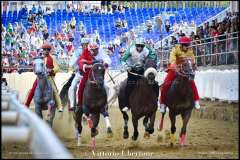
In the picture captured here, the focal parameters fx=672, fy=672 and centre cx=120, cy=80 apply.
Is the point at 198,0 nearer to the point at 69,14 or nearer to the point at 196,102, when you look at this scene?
the point at 69,14

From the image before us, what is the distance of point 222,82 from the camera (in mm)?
18312

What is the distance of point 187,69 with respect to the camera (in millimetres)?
12703

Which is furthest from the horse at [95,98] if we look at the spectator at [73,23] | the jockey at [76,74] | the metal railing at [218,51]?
the spectator at [73,23]

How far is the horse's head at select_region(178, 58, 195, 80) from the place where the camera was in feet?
41.6

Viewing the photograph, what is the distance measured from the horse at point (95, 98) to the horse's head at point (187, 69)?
152cm

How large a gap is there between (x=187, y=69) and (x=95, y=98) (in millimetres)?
1829

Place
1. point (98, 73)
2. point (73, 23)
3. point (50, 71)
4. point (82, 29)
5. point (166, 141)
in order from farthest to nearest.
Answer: point (73, 23), point (82, 29), point (50, 71), point (166, 141), point (98, 73)

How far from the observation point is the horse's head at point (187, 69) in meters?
12.7

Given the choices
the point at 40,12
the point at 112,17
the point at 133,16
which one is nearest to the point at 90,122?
the point at 112,17

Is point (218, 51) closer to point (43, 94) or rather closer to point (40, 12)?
point (43, 94)

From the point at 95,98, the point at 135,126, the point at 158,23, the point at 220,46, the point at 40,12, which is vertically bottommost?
the point at 135,126

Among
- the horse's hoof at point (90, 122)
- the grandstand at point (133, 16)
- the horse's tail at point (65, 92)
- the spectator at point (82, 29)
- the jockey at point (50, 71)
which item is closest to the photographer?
the horse's hoof at point (90, 122)

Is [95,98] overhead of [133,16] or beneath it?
beneath

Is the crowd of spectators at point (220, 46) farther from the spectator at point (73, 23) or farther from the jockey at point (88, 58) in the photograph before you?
the spectator at point (73, 23)
